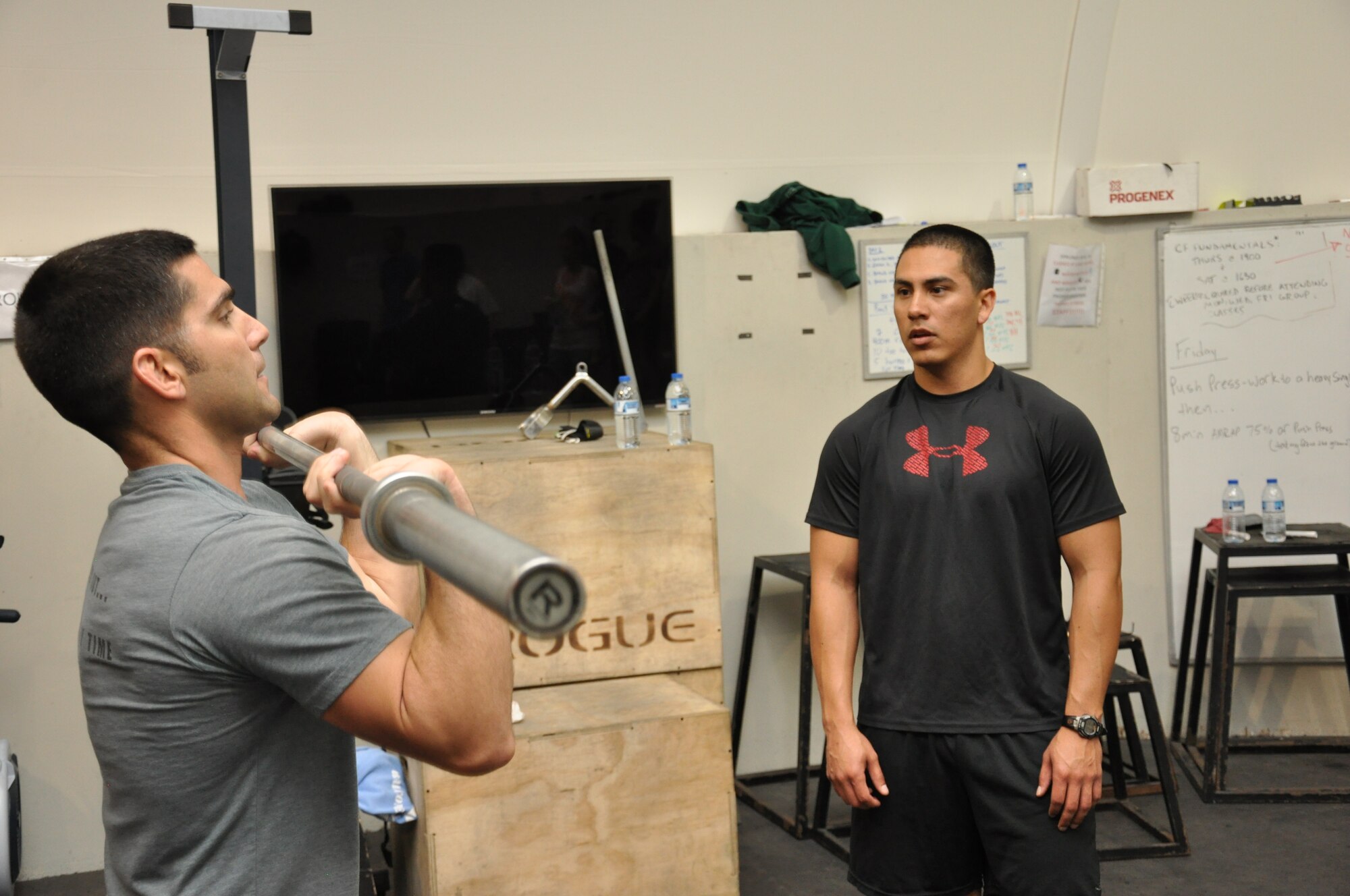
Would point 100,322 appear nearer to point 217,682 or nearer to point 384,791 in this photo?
point 217,682

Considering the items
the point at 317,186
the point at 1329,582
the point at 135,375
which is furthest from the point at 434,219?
the point at 1329,582

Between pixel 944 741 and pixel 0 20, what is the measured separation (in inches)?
130

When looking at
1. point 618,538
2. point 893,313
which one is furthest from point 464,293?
point 893,313

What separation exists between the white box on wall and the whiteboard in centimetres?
12

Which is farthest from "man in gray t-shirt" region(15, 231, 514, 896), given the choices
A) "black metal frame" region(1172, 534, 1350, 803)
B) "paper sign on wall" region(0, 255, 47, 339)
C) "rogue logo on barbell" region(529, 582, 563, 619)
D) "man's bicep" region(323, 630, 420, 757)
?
"black metal frame" region(1172, 534, 1350, 803)

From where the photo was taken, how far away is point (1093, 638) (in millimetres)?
2180

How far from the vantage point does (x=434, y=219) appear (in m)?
3.80

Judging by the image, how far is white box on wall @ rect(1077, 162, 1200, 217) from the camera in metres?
4.39

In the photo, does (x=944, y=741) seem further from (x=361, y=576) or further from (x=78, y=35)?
(x=78, y=35)

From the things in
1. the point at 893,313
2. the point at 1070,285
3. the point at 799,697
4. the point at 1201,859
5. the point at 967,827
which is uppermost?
the point at 1070,285

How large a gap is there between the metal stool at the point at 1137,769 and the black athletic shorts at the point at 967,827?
3.68 feet

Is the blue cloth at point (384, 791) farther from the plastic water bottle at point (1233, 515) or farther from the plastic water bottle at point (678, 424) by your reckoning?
the plastic water bottle at point (1233, 515)

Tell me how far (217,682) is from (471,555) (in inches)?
21.0

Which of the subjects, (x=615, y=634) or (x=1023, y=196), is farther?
(x=1023, y=196)
